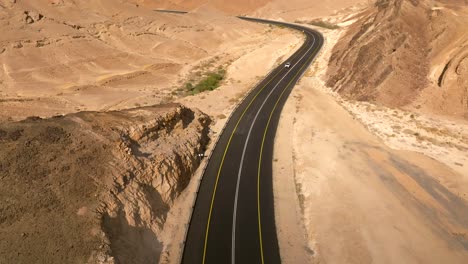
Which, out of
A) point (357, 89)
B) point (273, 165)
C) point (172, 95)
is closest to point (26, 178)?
point (273, 165)

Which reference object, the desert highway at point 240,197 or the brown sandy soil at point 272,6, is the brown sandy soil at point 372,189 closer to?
the desert highway at point 240,197

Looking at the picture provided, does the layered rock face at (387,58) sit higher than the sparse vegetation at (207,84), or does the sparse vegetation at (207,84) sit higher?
the layered rock face at (387,58)

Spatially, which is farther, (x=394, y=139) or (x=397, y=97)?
(x=397, y=97)

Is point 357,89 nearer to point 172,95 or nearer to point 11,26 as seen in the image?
point 172,95

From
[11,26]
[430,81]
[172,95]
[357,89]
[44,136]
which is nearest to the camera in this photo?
[44,136]

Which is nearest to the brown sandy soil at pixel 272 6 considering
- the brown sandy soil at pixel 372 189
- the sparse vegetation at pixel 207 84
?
the sparse vegetation at pixel 207 84

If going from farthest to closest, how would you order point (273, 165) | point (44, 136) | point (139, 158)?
point (273, 165) → point (139, 158) → point (44, 136)

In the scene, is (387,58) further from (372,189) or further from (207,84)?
(207,84)
